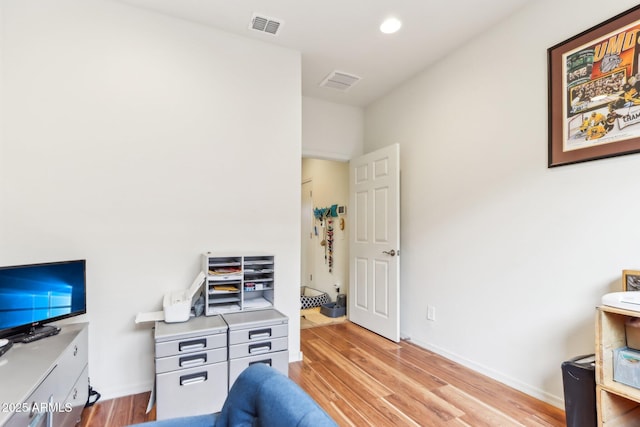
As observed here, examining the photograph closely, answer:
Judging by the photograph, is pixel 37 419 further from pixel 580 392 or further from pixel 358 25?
pixel 358 25

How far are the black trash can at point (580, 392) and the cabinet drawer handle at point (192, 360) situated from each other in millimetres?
2072

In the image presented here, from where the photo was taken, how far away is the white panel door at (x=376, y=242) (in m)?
3.22

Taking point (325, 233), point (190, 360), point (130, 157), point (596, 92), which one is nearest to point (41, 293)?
point (190, 360)

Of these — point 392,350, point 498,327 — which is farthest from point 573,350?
point 392,350

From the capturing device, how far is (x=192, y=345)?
1.90 metres

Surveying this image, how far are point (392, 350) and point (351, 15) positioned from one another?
2.88 meters

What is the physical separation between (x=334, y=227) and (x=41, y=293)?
342 centimetres

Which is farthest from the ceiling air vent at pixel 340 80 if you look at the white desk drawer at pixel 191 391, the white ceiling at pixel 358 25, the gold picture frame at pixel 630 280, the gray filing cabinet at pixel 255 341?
the white desk drawer at pixel 191 391

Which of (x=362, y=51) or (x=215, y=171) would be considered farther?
(x=362, y=51)

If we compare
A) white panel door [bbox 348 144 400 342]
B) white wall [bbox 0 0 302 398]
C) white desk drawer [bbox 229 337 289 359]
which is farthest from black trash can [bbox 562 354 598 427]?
white wall [bbox 0 0 302 398]

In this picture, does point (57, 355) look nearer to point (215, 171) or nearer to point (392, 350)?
point (215, 171)

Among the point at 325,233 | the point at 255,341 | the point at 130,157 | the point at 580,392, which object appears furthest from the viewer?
the point at 325,233

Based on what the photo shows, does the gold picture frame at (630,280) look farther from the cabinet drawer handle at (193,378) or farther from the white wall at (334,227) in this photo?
the white wall at (334,227)

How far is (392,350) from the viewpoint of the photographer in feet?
9.71
